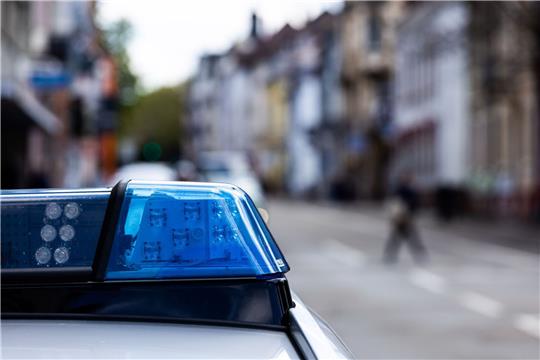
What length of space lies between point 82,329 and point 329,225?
125 ft

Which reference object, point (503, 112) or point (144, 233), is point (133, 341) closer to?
point (144, 233)

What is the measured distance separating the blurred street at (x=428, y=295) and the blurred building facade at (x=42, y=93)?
623 cm

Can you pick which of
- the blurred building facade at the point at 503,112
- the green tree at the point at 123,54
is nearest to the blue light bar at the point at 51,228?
the blurred building facade at the point at 503,112

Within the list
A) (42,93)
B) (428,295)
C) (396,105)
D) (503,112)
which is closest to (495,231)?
(503,112)

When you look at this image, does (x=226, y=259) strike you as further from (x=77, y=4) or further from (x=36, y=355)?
(x=77, y=4)

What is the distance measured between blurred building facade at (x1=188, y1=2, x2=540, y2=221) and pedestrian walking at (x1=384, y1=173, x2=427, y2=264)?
931cm

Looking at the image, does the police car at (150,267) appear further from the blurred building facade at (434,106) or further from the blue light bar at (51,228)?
the blurred building facade at (434,106)

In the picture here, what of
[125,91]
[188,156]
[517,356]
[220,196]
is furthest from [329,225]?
[188,156]

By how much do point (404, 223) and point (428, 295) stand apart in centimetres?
834

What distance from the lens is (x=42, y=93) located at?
122 ft

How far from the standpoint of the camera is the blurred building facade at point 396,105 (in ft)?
130

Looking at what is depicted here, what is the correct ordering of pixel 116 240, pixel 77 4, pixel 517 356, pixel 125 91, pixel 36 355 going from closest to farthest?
1. pixel 36 355
2. pixel 116 240
3. pixel 517 356
4. pixel 77 4
5. pixel 125 91

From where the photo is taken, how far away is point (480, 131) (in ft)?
151

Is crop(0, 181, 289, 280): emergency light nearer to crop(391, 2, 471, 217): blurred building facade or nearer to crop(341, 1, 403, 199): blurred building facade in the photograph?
crop(391, 2, 471, 217): blurred building facade
